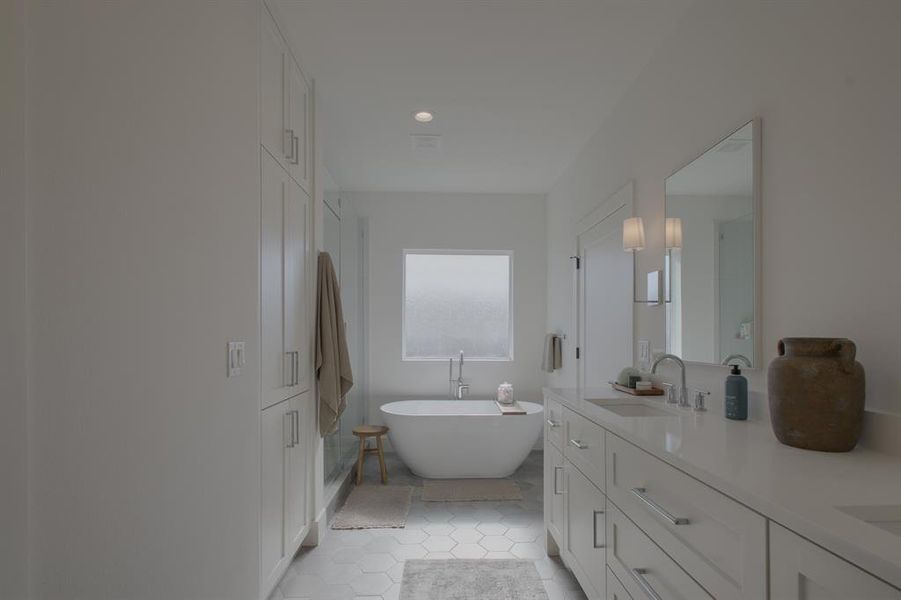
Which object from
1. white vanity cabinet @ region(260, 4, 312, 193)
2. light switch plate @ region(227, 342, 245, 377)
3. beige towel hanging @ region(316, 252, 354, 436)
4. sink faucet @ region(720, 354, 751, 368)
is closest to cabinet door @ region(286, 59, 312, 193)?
white vanity cabinet @ region(260, 4, 312, 193)

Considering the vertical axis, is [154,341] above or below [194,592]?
above

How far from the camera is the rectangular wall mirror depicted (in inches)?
68.2

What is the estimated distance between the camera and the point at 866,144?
1.26m

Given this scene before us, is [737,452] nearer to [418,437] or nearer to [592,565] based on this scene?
[592,565]

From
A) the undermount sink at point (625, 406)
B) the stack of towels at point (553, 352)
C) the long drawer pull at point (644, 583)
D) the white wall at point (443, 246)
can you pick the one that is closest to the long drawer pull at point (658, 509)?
the long drawer pull at point (644, 583)

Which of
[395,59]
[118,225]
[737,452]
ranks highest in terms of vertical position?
[395,59]

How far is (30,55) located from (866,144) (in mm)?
1831

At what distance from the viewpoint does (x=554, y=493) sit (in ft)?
8.54

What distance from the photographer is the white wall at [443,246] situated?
4961 mm

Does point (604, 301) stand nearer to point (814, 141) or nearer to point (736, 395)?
point (736, 395)

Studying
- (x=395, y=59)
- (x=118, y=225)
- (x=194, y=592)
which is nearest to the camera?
(x=118, y=225)

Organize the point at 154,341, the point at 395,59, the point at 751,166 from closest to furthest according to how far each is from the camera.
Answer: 1. the point at 154,341
2. the point at 751,166
3. the point at 395,59

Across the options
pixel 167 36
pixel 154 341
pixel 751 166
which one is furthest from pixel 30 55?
pixel 751 166

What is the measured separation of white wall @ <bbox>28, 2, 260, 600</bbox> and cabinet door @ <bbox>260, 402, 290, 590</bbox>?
10.6 inches
